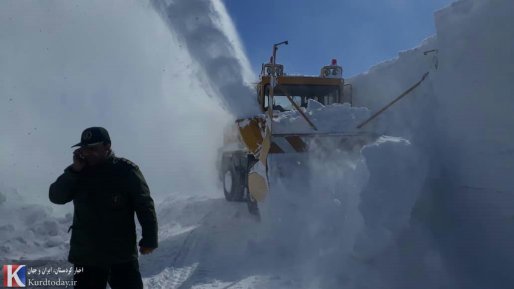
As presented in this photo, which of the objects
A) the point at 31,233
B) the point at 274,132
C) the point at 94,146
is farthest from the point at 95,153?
the point at 31,233

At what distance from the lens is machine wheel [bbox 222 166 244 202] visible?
8.53m

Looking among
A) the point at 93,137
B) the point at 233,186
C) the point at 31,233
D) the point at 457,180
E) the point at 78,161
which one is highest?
the point at 93,137

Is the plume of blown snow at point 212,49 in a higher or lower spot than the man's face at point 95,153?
higher

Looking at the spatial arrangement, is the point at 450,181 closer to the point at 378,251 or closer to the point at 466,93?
the point at 466,93

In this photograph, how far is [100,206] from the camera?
2785 mm

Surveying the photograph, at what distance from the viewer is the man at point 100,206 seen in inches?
109

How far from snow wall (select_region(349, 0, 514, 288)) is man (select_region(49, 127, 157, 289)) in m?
2.40

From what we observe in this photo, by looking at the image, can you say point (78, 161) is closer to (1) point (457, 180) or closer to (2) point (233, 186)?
(1) point (457, 180)

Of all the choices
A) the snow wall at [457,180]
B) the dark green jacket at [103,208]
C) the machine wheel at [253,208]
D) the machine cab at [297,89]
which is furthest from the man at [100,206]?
the machine cab at [297,89]

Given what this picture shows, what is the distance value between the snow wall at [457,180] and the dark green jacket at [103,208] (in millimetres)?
2402

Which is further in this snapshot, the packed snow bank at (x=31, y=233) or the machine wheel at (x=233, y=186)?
the machine wheel at (x=233, y=186)

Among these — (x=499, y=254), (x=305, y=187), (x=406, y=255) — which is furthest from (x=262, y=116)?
(x=499, y=254)

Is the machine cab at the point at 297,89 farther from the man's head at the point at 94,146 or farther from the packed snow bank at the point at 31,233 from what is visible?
the man's head at the point at 94,146

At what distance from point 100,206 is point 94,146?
0.38 metres
